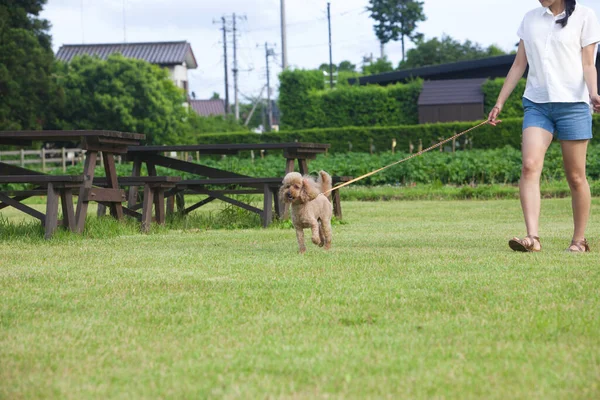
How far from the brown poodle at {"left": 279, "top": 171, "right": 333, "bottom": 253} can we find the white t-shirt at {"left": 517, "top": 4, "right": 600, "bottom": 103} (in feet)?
6.50

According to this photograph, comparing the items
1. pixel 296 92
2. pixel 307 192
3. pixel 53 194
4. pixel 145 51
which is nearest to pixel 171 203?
pixel 53 194

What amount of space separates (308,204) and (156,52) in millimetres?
67609

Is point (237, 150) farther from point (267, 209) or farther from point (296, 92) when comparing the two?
point (296, 92)

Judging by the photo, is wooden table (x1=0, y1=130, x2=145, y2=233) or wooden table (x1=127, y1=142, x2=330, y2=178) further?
wooden table (x1=127, y1=142, x2=330, y2=178)

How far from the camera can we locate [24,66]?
40188mm

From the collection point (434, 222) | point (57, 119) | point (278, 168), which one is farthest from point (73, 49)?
point (434, 222)

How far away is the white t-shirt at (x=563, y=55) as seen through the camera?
6.77m

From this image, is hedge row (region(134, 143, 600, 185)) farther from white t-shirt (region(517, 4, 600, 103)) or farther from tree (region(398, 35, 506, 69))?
tree (region(398, 35, 506, 69))

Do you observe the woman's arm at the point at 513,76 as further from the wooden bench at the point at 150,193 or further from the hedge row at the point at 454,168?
the hedge row at the point at 454,168

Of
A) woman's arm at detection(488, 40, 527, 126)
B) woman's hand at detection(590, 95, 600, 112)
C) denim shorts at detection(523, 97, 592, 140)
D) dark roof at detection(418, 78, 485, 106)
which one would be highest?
dark roof at detection(418, 78, 485, 106)

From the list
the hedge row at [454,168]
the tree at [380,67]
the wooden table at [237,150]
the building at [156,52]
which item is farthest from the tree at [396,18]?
the wooden table at [237,150]

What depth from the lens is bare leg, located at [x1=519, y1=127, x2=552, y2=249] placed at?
22.6ft

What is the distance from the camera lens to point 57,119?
150ft

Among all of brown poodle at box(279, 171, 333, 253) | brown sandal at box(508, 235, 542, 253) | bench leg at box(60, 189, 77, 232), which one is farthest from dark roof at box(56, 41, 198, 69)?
brown sandal at box(508, 235, 542, 253)
